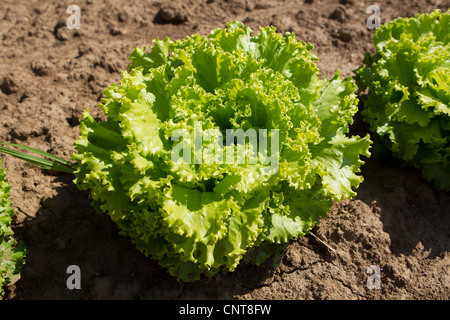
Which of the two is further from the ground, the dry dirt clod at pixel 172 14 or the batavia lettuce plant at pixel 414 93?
the dry dirt clod at pixel 172 14

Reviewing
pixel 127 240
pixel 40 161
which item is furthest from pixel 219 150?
pixel 40 161
